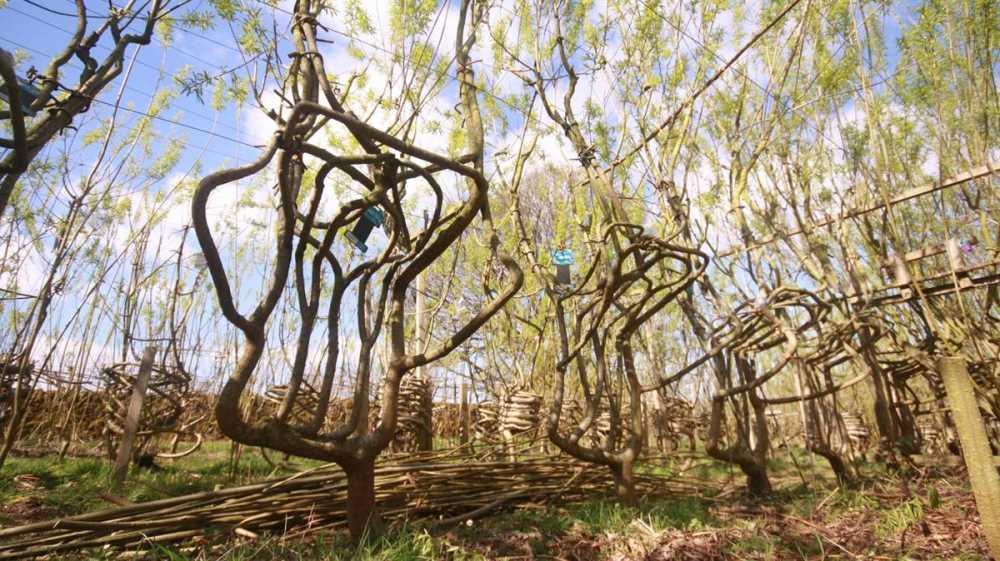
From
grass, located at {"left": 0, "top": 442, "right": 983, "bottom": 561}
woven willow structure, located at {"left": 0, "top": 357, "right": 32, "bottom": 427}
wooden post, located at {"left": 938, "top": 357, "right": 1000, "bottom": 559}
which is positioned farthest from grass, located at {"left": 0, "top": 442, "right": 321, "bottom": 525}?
wooden post, located at {"left": 938, "top": 357, "right": 1000, "bottom": 559}

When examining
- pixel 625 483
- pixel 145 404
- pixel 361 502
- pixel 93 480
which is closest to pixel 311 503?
pixel 361 502

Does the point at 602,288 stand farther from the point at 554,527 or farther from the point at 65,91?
the point at 65,91

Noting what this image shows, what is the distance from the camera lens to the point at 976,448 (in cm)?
127

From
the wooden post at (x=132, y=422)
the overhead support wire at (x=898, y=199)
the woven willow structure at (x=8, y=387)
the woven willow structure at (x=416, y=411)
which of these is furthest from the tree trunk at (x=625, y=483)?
the woven willow structure at (x=8, y=387)

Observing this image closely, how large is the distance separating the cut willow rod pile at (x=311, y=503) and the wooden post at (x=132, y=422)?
4.81 ft

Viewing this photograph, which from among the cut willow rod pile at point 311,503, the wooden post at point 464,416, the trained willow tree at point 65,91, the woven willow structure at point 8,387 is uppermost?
the trained willow tree at point 65,91

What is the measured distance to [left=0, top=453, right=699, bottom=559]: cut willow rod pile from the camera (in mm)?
1434

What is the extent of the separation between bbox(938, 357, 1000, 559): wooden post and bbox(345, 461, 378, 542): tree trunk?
5.23ft

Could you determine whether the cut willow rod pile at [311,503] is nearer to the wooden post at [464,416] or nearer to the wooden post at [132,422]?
the wooden post at [132,422]

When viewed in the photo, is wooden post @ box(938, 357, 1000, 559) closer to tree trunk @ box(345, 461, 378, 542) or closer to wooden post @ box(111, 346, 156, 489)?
tree trunk @ box(345, 461, 378, 542)

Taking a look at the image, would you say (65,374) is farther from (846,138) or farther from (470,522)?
(846,138)

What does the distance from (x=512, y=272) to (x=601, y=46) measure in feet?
7.25

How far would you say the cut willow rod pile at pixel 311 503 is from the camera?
4.70 feet

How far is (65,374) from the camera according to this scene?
15.8 ft
